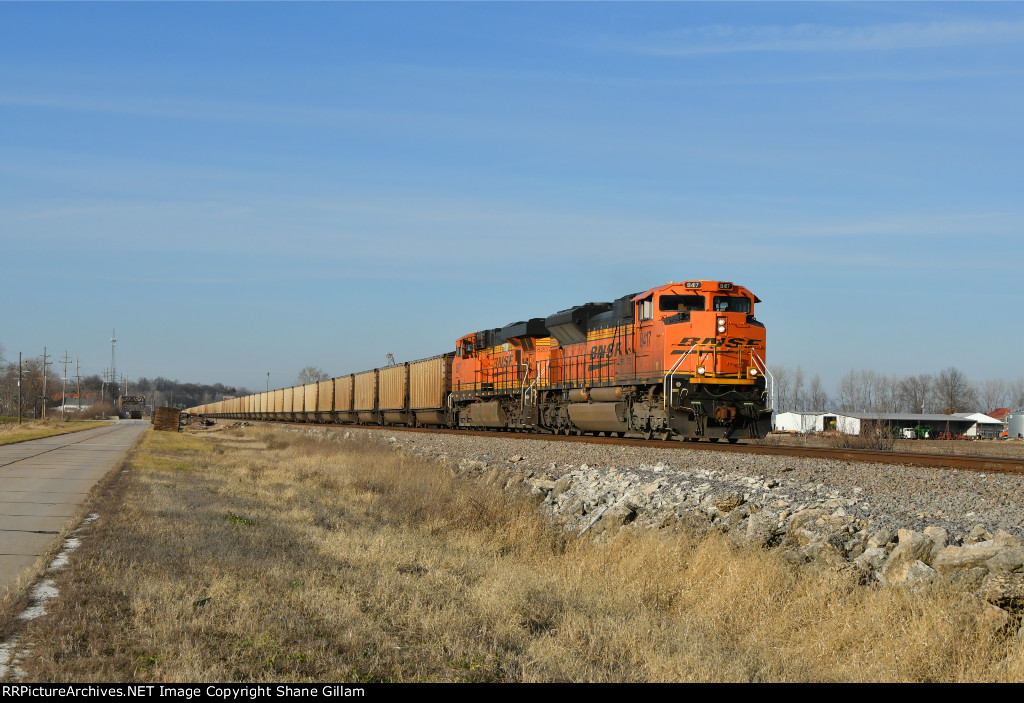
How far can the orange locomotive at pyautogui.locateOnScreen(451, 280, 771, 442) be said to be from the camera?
779 inches

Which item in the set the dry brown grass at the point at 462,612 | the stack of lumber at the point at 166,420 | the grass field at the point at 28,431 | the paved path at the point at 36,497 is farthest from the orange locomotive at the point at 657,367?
the stack of lumber at the point at 166,420

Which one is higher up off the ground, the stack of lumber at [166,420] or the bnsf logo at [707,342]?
the bnsf logo at [707,342]

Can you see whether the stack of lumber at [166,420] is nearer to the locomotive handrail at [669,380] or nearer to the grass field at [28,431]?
the grass field at [28,431]

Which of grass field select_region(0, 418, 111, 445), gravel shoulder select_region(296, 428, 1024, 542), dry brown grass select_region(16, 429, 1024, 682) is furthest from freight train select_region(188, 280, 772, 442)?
grass field select_region(0, 418, 111, 445)

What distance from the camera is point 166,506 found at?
Result: 12.7 m

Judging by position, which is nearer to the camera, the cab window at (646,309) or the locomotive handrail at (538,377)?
the cab window at (646,309)

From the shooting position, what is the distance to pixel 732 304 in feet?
68.2

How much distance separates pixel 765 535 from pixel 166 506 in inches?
337

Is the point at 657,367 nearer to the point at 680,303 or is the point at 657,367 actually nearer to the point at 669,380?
the point at 669,380

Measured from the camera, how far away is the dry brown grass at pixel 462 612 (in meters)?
5.73

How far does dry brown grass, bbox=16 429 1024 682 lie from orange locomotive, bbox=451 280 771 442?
8644mm

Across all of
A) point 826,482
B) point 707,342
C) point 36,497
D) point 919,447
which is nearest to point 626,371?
point 707,342

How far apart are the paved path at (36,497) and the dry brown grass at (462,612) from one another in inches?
24.4
